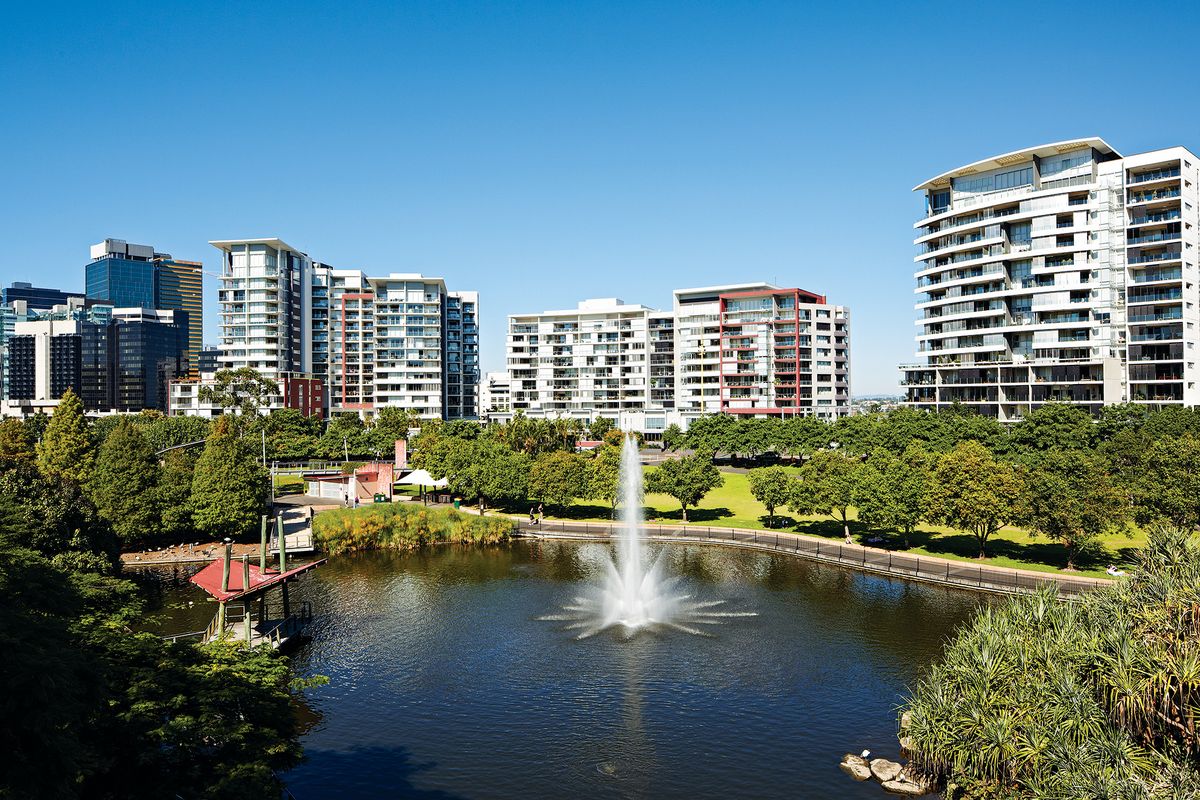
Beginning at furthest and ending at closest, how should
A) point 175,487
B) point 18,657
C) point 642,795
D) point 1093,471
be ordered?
point 175,487 < point 1093,471 < point 642,795 < point 18,657

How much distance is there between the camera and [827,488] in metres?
70.6

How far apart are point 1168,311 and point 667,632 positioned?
102m

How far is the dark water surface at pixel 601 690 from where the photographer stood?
1230 inches

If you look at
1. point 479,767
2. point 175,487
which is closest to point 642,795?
point 479,767

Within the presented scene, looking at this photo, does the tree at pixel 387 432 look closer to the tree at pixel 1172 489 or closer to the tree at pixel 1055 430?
the tree at pixel 1055 430

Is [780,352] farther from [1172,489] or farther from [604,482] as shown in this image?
[1172,489]

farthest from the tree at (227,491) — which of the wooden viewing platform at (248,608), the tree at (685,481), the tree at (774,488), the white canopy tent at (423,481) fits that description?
the tree at (774,488)

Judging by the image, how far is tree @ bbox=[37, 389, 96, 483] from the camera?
262ft

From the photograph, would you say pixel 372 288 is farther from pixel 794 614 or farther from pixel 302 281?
pixel 794 614

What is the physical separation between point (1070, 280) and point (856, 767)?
108 meters

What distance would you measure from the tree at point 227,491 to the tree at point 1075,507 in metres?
61.4

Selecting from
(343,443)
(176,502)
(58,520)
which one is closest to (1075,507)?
(58,520)

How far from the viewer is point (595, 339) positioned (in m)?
185

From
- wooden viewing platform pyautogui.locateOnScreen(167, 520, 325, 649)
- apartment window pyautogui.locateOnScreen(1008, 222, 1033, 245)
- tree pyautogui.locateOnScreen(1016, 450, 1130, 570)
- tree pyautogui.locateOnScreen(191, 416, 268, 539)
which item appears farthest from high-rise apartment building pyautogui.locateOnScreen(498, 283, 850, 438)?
wooden viewing platform pyautogui.locateOnScreen(167, 520, 325, 649)
